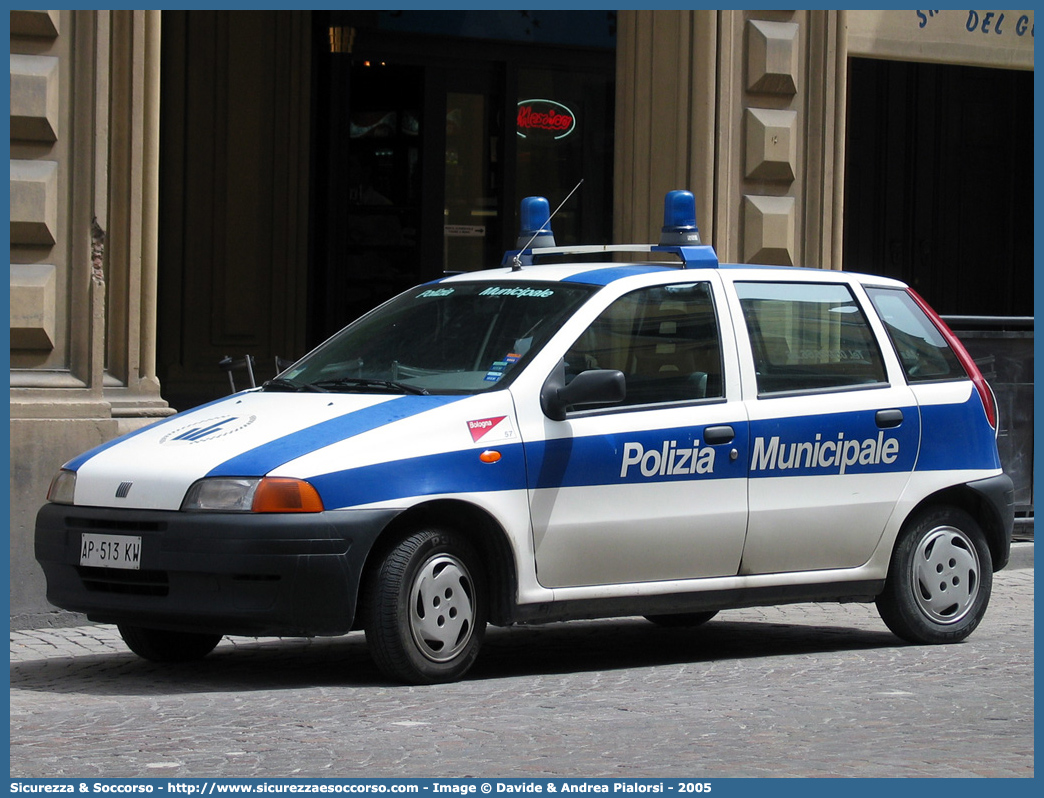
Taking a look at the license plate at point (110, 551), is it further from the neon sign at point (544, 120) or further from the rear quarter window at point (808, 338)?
the neon sign at point (544, 120)

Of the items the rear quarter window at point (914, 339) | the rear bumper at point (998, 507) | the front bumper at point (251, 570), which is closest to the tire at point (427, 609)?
the front bumper at point (251, 570)

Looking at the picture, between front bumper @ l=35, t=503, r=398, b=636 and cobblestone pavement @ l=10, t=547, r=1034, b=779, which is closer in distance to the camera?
cobblestone pavement @ l=10, t=547, r=1034, b=779

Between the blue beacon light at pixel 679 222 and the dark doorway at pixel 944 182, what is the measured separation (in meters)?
9.94

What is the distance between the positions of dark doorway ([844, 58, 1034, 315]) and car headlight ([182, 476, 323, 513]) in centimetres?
1228

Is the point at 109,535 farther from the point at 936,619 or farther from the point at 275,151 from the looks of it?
the point at 275,151

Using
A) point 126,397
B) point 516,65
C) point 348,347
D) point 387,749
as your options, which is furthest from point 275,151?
point 387,749

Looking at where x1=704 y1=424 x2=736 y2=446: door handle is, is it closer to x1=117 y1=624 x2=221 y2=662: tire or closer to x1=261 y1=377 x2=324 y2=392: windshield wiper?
x1=261 y1=377 x2=324 y2=392: windshield wiper

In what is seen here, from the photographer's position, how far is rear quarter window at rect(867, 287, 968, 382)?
864 cm

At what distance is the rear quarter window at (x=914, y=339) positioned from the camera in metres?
8.64

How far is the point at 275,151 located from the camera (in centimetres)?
1512

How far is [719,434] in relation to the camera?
7.84 meters

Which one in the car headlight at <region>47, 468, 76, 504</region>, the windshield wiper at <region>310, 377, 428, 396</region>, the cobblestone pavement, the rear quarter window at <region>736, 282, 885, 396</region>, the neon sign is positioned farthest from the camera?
the neon sign

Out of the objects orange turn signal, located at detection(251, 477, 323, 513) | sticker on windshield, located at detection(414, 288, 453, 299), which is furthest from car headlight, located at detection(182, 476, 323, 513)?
sticker on windshield, located at detection(414, 288, 453, 299)

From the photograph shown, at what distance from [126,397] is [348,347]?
7.46 feet
